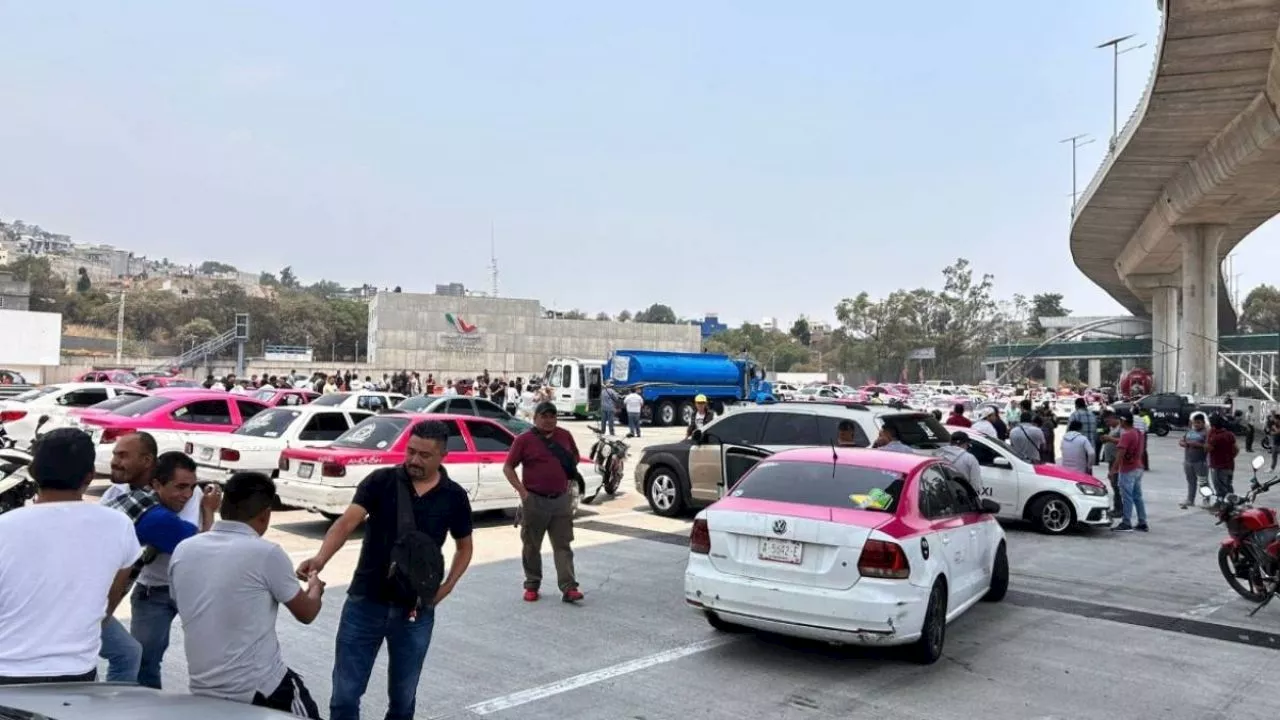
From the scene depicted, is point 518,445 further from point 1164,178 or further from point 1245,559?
point 1164,178

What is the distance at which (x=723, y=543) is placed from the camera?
22.4 feet

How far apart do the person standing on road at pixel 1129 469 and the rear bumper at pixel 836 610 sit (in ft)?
26.6

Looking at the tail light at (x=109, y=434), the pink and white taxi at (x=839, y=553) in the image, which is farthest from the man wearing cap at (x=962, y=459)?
the tail light at (x=109, y=434)

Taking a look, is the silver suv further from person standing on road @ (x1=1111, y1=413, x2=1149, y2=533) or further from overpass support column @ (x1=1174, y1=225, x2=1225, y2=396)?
overpass support column @ (x1=1174, y1=225, x2=1225, y2=396)

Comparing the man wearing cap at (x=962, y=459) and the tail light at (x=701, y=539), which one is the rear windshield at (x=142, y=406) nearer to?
the tail light at (x=701, y=539)

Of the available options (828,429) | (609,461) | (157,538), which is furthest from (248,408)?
(157,538)

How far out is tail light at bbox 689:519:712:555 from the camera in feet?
22.7

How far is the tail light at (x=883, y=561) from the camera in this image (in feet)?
20.7

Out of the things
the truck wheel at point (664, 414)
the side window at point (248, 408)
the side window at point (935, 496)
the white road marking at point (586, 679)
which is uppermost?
the side window at point (248, 408)

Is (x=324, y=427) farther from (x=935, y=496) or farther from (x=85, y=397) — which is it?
(x=935, y=496)

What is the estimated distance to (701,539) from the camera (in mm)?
6984

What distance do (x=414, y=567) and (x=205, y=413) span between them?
11.6 meters

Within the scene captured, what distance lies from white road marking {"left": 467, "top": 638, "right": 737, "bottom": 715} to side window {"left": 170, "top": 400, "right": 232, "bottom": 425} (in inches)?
399

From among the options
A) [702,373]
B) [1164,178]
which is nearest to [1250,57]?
[1164,178]
